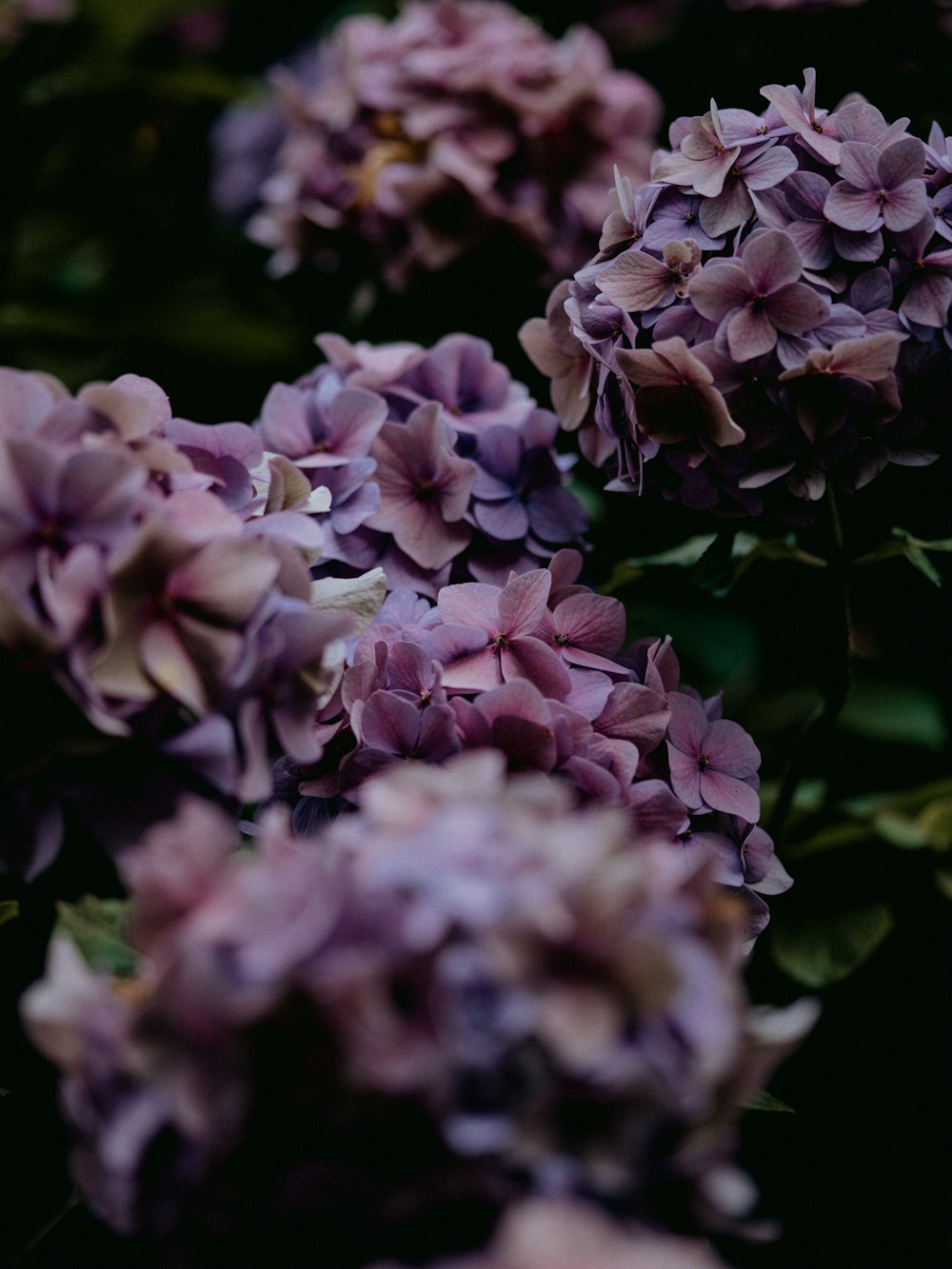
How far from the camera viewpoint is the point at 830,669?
0.70 meters

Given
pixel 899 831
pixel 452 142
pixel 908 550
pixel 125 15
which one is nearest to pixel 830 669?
pixel 908 550

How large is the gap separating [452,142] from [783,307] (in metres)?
0.49

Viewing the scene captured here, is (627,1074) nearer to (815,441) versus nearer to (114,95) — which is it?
(815,441)

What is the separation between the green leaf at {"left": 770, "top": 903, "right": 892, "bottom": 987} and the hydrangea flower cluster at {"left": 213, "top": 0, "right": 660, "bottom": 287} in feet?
1.83

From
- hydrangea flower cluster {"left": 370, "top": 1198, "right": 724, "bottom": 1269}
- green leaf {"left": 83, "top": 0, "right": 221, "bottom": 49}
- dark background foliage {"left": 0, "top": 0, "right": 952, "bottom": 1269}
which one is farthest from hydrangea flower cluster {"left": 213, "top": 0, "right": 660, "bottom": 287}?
hydrangea flower cluster {"left": 370, "top": 1198, "right": 724, "bottom": 1269}

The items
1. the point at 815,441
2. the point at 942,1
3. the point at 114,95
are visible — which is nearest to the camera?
the point at 815,441

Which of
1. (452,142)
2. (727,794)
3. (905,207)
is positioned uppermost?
(905,207)

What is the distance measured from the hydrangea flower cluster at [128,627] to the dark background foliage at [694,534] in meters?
0.04

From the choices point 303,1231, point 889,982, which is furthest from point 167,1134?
point 889,982

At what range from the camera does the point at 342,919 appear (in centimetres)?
35

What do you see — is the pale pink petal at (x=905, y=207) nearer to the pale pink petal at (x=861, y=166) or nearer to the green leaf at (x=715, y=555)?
the pale pink petal at (x=861, y=166)

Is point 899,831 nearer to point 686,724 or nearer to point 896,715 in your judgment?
point 896,715

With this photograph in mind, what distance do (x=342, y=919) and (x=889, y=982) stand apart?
0.65 meters

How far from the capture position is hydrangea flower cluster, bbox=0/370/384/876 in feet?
1.40
